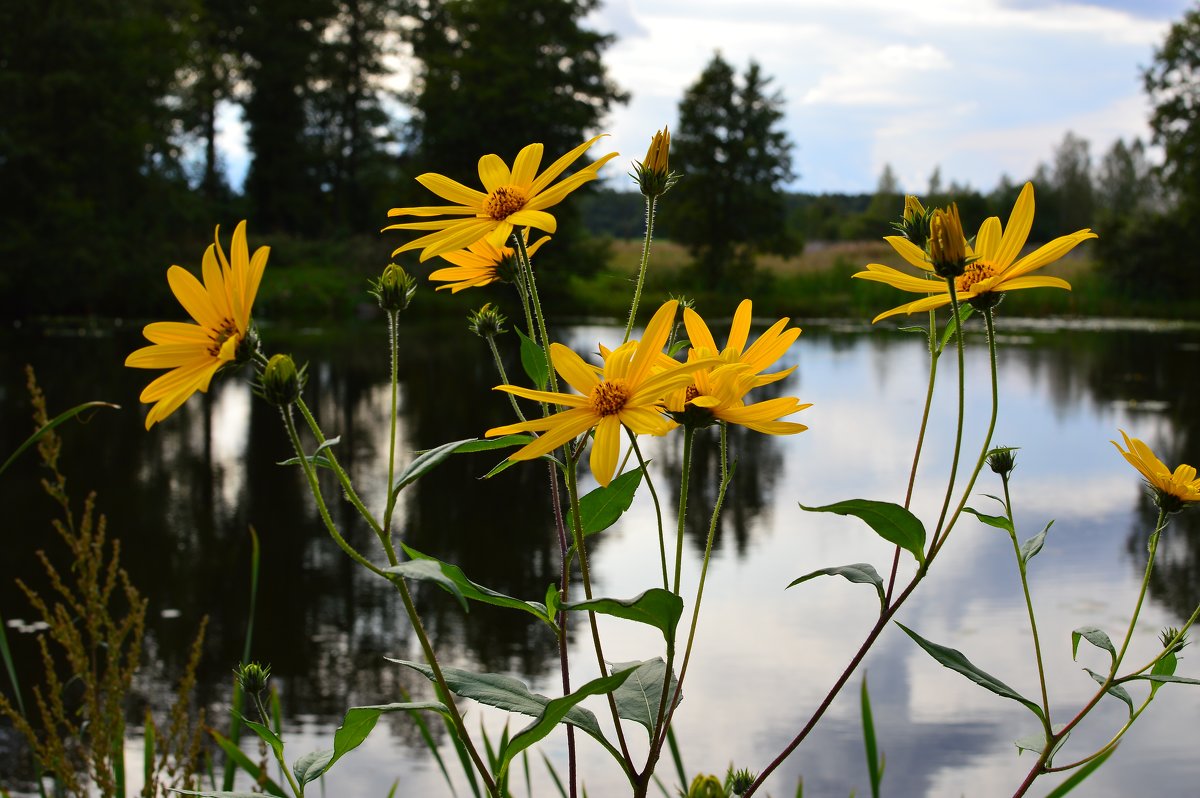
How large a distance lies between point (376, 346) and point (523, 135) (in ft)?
32.9

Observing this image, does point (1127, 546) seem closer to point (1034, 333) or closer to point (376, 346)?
point (376, 346)

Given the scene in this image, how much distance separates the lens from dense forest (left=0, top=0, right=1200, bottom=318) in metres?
15.7

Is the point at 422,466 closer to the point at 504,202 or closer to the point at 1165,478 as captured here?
the point at 504,202

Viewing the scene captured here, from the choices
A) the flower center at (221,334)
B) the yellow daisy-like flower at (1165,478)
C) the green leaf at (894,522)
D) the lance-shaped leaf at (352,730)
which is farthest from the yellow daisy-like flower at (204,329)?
the yellow daisy-like flower at (1165,478)

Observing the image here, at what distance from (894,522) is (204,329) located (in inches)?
16.6

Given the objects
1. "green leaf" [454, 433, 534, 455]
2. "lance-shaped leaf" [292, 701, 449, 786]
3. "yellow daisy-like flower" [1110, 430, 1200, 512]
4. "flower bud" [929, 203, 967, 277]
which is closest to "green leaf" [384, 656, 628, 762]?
"lance-shaped leaf" [292, 701, 449, 786]

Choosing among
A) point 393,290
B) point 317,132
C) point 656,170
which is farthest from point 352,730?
point 317,132

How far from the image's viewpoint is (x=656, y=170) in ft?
2.60

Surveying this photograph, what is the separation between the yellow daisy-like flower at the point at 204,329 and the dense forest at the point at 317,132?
16.0 meters

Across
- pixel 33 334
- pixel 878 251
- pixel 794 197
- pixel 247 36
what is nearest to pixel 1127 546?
pixel 33 334

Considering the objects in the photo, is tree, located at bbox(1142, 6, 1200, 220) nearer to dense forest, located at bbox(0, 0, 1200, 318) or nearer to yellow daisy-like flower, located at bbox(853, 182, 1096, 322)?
dense forest, located at bbox(0, 0, 1200, 318)

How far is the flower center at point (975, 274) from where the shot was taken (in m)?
0.76

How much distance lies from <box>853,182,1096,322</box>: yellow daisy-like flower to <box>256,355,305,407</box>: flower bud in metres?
0.36

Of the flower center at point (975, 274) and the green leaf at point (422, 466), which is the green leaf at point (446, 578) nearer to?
the green leaf at point (422, 466)
